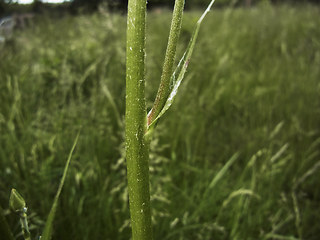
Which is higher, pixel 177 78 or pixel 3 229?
pixel 177 78

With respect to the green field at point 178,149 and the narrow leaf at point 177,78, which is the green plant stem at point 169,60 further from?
the green field at point 178,149

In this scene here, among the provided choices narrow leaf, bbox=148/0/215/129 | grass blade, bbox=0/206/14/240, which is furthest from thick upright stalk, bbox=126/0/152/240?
grass blade, bbox=0/206/14/240

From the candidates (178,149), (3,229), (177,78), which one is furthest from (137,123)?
(178,149)

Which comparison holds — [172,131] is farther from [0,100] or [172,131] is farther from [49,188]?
[0,100]

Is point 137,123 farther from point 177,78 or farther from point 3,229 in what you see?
point 3,229

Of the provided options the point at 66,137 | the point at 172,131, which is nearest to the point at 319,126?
the point at 172,131

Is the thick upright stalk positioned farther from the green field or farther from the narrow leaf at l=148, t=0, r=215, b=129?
the green field
